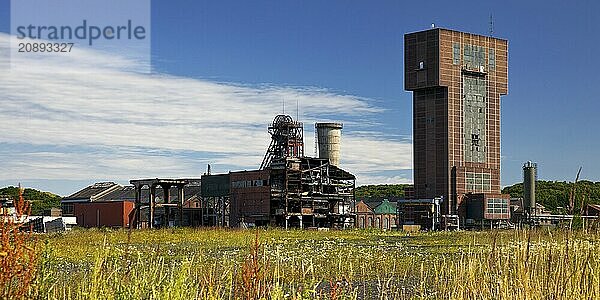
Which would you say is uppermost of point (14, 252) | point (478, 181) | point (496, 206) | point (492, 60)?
point (492, 60)

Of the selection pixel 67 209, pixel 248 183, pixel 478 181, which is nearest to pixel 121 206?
pixel 248 183

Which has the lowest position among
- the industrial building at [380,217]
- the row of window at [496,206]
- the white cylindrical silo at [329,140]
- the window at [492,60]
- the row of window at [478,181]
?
the industrial building at [380,217]

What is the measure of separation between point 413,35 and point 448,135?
37.9 ft

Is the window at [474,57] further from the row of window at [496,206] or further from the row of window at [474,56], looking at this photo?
the row of window at [496,206]

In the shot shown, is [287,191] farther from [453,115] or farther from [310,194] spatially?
[453,115]

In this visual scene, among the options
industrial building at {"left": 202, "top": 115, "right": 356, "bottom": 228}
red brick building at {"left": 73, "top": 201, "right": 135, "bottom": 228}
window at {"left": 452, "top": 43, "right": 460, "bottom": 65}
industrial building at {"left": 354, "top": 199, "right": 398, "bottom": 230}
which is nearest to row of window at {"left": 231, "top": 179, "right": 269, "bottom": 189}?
industrial building at {"left": 202, "top": 115, "right": 356, "bottom": 228}

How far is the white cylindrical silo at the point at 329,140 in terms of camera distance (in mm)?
98688

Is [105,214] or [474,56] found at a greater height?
[474,56]

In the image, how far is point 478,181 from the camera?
8669cm

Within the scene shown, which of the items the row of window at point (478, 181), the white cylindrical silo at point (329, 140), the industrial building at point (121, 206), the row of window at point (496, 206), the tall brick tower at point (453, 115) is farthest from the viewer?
the white cylindrical silo at point (329, 140)

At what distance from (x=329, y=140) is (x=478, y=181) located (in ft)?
65.8

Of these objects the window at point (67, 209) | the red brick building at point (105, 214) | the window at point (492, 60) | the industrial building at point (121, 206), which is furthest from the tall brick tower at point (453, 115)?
the window at point (67, 209)

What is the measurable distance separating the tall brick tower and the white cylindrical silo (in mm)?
13743

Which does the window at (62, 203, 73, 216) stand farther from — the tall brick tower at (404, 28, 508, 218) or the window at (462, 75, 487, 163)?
the window at (462, 75, 487, 163)
